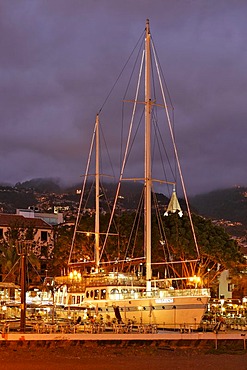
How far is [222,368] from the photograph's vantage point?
27.8 meters

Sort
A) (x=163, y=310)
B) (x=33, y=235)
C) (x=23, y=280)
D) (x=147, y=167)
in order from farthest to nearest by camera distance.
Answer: (x=33, y=235)
(x=147, y=167)
(x=163, y=310)
(x=23, y=280)

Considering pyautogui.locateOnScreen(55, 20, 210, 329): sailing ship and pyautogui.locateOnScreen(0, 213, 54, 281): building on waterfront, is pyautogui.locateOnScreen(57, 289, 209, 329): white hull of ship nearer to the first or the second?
pyautogui.locateOnScreen(55, 20, 210, 329): sailing ship

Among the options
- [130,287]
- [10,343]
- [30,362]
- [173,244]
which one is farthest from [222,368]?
[173,244]

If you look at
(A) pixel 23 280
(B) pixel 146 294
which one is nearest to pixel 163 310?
(B) pixel 146 294

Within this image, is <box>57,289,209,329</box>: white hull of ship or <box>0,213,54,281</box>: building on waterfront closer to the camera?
<box>57,289,209,329</box>: white hull of ship

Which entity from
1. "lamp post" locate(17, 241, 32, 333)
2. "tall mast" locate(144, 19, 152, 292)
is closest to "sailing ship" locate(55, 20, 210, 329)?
"tall mast" locate(144, 19, 152, 292)

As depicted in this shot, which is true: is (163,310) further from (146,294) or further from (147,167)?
(147,167)

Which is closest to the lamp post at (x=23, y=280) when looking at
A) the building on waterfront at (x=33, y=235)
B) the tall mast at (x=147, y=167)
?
the tall mast at (x=147, y=167)

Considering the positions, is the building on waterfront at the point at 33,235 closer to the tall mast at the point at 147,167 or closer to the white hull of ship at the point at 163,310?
the white hull of ship at the point at 163,310

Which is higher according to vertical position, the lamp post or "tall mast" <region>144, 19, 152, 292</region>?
"tall mast" <region>144, 19, 152, 292</region>

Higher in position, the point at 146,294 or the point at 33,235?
the point at 33,235

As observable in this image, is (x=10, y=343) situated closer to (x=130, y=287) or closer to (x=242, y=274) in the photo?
(x=130, y=287)

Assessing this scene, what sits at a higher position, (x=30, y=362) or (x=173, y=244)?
(x=173, y=244)

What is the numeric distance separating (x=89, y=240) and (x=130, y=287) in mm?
22101
